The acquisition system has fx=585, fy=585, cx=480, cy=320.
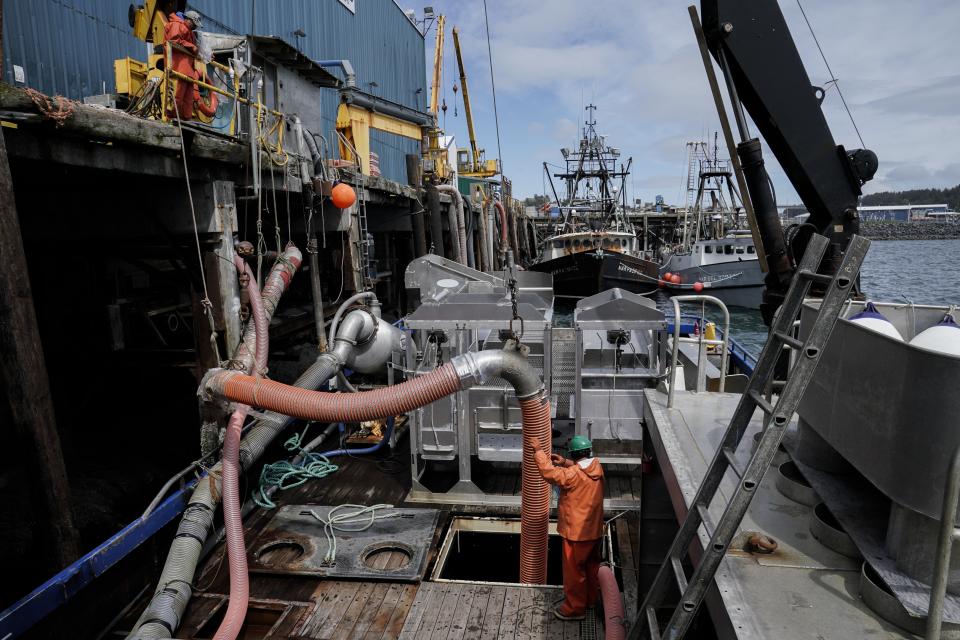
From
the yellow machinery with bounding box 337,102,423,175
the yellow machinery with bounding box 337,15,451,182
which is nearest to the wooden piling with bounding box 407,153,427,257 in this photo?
the yellow machinery with bounding box 337,15,451,182

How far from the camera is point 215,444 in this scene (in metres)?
7.73

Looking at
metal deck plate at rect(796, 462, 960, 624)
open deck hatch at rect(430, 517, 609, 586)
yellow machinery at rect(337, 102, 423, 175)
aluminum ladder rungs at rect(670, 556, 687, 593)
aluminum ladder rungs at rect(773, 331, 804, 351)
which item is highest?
yellow machinery at rect(337, 102, 423, 175)

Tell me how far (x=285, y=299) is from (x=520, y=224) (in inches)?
1252

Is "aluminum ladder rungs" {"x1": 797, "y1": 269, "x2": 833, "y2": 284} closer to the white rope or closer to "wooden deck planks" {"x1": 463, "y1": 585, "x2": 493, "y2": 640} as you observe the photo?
"wooden deck planks" {"x1": 463, "y1": 585, "x2": 493, "y2": 640}

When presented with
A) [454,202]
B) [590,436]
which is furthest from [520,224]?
[590,436]

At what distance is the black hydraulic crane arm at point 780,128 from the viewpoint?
5.76m

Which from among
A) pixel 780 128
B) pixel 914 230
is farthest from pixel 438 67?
pixel 914 230

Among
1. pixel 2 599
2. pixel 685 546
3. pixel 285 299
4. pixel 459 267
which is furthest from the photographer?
pixel 285 299

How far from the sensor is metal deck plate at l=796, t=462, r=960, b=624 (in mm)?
2201

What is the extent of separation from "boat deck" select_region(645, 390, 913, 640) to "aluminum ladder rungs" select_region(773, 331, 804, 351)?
100cm

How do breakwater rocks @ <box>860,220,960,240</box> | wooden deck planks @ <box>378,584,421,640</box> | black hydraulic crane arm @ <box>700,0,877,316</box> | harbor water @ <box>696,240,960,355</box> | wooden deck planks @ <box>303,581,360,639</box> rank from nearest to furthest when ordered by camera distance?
wooden deck planks @ <box>378,584,421,640</box>
wooden deck planks @ <box>303,581,360,639</box>
black hydraulic crane arm @ <box>700,0,877,316</box>
harbor water @ <box>696,240,960,355</box>
breakwater rocks @ <box>860,220,960,240</box>

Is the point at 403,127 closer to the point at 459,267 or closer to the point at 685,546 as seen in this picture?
the point at 459,267

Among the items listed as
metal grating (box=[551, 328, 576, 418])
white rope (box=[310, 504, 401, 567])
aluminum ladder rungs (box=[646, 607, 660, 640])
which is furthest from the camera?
metal grating (box=[551, 328, 576, 418])

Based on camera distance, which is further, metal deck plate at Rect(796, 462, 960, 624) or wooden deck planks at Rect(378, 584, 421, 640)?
wooden deck planks at Rect(378, 584, 421, 640)
